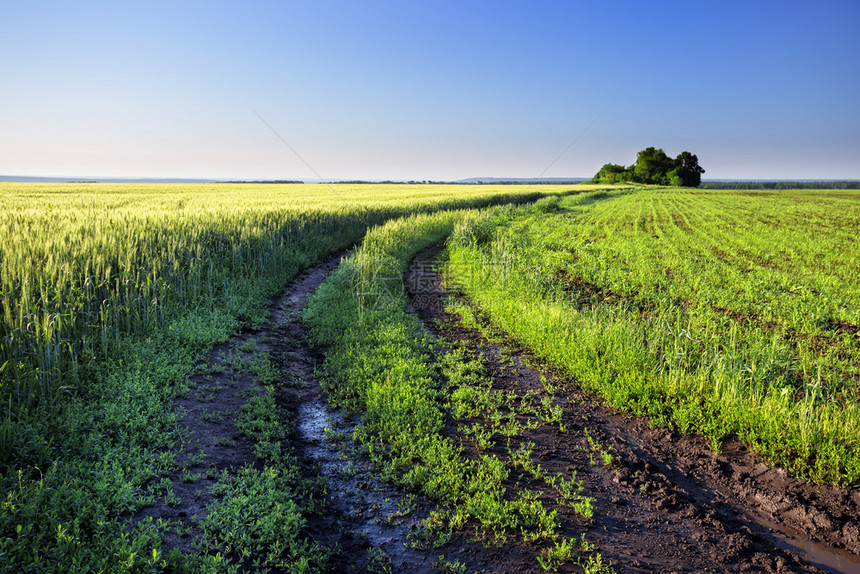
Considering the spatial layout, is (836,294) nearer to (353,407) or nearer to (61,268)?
(353,407)

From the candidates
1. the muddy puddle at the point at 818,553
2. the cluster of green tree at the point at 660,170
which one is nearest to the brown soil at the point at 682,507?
the muddy puddle at the point at 818,553

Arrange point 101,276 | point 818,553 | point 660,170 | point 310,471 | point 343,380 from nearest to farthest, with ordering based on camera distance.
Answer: point 818,553 → point 310,471 → point 343,380 → point 101,276 → point 660,170

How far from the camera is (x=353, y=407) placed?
18.7ft

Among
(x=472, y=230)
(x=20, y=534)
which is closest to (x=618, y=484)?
(x=20, y=534)

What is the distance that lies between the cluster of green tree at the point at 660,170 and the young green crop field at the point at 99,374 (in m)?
121

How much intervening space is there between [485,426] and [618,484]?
156 cm

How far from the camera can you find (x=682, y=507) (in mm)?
4102

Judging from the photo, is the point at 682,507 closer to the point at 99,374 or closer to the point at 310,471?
the point at 310,471

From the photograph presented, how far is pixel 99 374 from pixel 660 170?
130023 millimetres

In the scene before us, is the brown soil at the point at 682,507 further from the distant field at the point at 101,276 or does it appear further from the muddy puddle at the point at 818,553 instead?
the distant field at the point at 101,276

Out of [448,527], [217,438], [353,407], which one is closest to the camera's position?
[448,527]

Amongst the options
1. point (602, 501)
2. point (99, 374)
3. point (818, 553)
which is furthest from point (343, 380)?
point (818, 553)

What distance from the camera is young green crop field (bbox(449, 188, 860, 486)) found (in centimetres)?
496

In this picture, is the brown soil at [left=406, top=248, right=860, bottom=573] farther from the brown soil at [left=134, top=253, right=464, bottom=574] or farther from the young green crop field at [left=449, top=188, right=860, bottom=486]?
the brown soil at [left=134, top=253, right=464, bottom=574]
